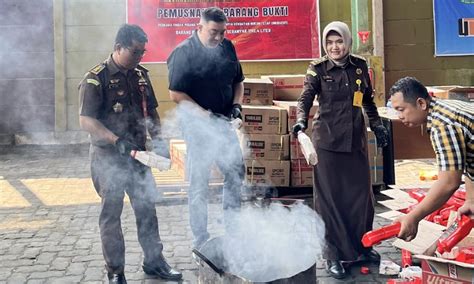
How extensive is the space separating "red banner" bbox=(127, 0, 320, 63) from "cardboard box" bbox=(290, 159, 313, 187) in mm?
4512

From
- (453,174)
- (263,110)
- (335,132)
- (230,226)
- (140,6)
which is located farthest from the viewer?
(140,6)

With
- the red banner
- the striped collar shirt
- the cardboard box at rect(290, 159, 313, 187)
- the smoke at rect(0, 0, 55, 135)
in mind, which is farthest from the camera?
the smoke at rect(0, 0, 55, 135)

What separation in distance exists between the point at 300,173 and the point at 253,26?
4822mm

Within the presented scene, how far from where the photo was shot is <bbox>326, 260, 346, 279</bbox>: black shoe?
434cm

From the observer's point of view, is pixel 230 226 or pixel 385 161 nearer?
pixel 230 226

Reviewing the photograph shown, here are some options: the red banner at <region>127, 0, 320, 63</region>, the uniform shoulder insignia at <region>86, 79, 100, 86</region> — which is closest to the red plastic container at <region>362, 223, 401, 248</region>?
the uniform shoulder insignia at <region>86, 79, 100, 86</region>

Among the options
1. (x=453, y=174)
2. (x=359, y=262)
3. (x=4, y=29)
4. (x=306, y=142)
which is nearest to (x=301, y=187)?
(x=359, y=262)

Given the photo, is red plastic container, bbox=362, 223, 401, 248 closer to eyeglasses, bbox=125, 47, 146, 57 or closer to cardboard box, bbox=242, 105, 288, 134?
eyeglasses, bbox=125, 47, 146, 57

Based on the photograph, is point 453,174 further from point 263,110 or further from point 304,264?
point 263,110

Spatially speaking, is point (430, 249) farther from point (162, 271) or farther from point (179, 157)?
point (179, 157)

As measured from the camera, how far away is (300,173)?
6.59 m

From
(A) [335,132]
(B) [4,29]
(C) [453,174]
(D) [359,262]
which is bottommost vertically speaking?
(D) [359,262]

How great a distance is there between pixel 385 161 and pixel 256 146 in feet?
5.14

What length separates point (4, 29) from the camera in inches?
441
